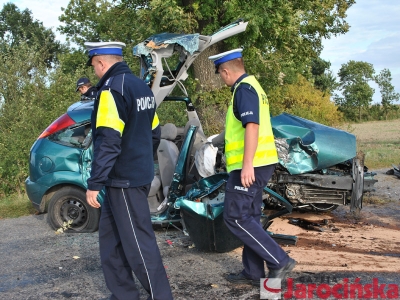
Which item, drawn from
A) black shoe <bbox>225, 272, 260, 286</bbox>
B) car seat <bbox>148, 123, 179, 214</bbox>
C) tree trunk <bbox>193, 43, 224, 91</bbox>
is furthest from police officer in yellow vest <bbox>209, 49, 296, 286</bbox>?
tree trunk <bbox>193, 43, 224, 91</bbox>

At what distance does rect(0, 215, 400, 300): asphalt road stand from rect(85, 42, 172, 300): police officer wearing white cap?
686mm

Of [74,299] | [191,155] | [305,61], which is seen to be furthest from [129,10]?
[74,299]

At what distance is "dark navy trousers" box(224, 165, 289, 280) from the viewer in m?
4.05

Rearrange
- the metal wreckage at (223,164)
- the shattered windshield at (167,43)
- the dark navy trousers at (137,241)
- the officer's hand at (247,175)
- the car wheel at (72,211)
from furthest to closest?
the car wheel at (72,211)
the shattered windshield at (167,43)
the metal wreckage at (223,164)
the officer's hand at (247,175)
the dark navy trousers at (137,241)

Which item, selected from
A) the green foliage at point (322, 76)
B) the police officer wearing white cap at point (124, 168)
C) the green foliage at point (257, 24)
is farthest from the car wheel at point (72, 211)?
the green foliage at point (322, 76)

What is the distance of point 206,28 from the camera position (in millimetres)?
12812

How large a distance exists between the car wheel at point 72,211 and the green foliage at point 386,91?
46.2 m

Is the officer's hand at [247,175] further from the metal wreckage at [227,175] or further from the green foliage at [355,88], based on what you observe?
the green foliage at [355,88]

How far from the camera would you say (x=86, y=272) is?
497 cm

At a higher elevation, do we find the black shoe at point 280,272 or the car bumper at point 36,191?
the car bumper at point 36,191

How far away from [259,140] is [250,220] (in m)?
0.67

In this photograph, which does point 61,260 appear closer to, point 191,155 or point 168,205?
point 168,205

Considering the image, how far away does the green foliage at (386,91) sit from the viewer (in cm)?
4878

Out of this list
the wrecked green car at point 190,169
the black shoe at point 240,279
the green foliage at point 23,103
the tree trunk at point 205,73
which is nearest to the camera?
the black shoe at point 240,279
